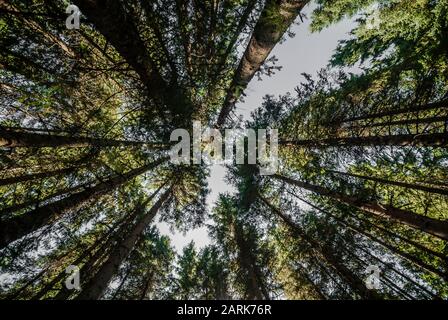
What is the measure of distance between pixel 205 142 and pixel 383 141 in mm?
7053

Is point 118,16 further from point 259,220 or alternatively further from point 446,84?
point 259,220

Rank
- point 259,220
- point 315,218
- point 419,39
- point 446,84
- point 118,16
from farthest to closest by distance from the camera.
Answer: point 259,220 < point 315,218 < point 419,39 < point 446,84 < point 118,16

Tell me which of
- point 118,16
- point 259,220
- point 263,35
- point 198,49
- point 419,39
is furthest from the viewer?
point 259,220

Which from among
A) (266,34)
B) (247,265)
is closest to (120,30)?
(266,34)

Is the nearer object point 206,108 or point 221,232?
point 206,108

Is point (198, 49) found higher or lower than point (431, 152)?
higher

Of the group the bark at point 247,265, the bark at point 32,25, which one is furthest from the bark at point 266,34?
the bark at point 247,265

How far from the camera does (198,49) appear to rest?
22.3 feet

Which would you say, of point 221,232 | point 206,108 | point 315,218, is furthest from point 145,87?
point 221,232

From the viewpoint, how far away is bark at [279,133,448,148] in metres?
5.56

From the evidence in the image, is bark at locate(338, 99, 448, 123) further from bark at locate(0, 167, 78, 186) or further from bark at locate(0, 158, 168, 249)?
bark at locate(0, 167, 78, 186)

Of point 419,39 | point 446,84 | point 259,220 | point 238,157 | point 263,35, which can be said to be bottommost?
point 259,220

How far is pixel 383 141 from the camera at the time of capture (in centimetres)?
718

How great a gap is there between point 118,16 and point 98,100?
A: 424 centimetres
